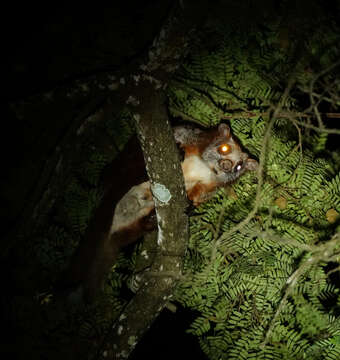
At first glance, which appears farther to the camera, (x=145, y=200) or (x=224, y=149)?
(x=224, y=149)

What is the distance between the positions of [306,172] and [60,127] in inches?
127

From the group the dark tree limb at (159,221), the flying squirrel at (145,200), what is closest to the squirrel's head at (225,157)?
the flying squirrel at (145,200)

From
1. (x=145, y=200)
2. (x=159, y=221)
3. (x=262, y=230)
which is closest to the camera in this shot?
(x=159, y=221)

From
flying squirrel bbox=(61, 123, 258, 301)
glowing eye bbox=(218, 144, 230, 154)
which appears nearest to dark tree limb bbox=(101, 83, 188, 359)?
flying squirrel bbox=(61, 123, 258, 301)

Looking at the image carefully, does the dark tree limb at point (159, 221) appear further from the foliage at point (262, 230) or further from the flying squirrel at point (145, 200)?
the flying squirrel at point (145, 200)

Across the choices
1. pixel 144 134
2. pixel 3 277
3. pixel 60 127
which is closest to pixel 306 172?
pixel 144 134

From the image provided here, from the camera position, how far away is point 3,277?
318cm

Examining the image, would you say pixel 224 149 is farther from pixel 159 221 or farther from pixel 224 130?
pixel 159 221

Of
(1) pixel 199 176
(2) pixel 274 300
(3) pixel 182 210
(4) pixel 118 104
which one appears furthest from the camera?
(1) pixel 199 176

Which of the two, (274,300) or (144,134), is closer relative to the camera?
(144,134)

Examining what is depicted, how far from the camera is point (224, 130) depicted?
142 inches

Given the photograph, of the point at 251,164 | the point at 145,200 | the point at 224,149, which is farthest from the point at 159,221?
the point at 224,149

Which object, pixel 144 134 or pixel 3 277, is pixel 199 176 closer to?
pixel 144 134

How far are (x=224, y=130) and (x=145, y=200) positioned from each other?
1.33 meters
